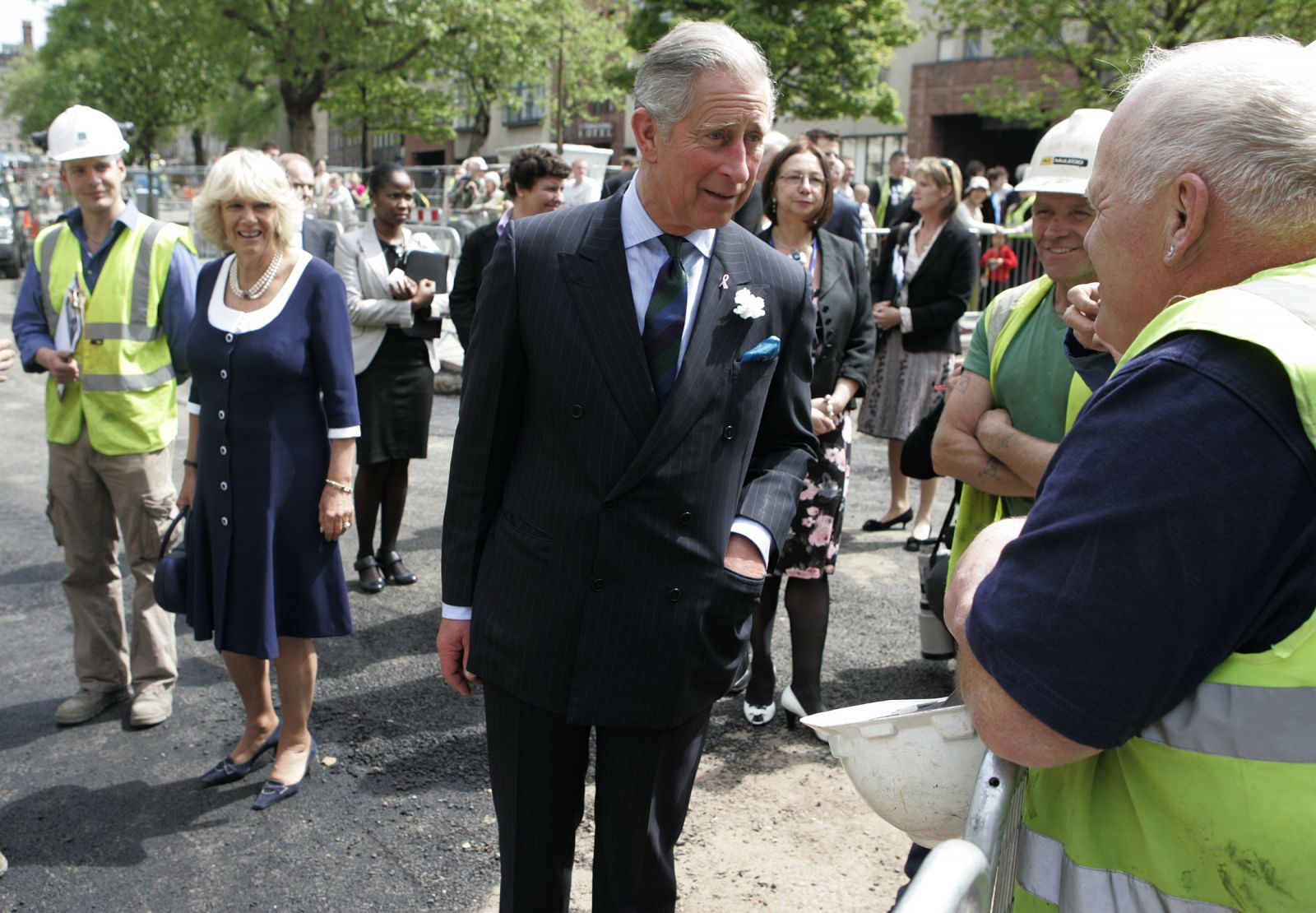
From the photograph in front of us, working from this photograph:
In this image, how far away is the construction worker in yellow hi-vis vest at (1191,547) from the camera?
113 cm

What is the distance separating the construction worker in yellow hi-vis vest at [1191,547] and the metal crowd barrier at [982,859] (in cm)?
6

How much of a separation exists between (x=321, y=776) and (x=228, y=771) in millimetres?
301

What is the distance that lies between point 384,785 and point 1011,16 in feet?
67.6

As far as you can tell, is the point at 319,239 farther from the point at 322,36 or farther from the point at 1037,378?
the point at 322,36

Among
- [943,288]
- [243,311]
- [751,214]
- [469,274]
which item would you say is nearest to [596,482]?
[243,311]

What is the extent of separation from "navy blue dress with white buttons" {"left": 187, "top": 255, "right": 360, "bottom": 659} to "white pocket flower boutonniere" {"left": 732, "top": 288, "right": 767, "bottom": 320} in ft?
5.95

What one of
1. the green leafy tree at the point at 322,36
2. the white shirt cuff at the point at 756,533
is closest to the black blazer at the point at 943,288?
the white shirt cuff at the point at 756,533

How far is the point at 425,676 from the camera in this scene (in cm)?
462

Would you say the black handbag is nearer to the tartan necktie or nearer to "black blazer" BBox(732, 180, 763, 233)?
the tartan necktie

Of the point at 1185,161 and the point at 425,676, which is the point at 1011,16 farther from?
the point at 1185,161

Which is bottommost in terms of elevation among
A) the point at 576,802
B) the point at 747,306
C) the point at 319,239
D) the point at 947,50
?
the point at 576,802

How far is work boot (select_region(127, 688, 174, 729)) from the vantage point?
4.09 m

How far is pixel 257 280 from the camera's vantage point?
361 centimetres

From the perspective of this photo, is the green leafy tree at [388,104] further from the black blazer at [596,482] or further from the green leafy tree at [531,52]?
the black blazer at [596,482]
